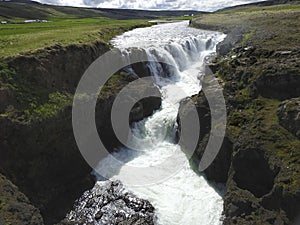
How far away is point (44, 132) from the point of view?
61.0 feet

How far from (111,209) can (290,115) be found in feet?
37.8

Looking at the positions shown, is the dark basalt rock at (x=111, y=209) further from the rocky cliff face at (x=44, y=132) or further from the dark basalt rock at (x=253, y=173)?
the dark basalt rock at (x=253, y=173)

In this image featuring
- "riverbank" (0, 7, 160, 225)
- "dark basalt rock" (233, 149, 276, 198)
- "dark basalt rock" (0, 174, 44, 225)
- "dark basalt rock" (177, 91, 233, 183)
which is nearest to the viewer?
"dark basalt rock" (0, 174, 44, 225)

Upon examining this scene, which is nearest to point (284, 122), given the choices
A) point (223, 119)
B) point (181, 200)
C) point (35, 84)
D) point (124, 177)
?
point (223, 119)

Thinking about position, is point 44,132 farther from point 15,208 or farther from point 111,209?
point 111,209

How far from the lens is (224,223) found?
15305mm

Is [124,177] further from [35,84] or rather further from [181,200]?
[35,84]

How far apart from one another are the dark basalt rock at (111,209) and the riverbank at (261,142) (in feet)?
15.3

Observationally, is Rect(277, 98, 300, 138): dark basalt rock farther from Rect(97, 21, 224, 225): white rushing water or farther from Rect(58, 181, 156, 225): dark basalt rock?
Rect(58, 181, 156, 225): dark basalt rock

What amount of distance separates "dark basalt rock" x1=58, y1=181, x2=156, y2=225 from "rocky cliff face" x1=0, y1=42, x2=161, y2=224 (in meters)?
0.73

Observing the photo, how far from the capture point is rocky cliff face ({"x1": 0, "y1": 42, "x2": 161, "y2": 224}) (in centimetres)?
1705

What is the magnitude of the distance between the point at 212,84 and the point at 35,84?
13.4m

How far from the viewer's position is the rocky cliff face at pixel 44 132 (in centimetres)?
1705

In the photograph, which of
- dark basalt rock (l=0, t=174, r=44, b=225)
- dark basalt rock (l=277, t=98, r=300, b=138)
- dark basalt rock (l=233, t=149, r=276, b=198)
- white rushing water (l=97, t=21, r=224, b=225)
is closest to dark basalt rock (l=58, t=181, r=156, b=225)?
white rushing water (l=97, t=21, r=224, b=225)
